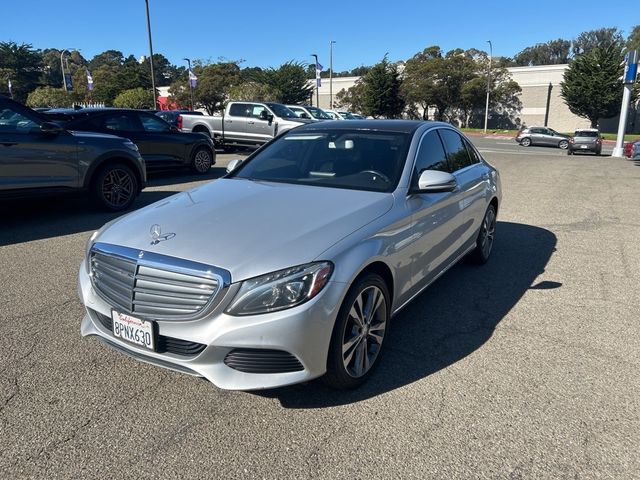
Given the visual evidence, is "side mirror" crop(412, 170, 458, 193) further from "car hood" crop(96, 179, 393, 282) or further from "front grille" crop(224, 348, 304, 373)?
"front grille" crop(224, 348, 304, 373)

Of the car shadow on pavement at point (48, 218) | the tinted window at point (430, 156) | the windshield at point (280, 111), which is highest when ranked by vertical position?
the windshield at point (280, 111)

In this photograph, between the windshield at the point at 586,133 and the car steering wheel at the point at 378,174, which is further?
the windshield at the point at 586,133

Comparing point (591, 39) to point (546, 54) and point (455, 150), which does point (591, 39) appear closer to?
point (546, 54)

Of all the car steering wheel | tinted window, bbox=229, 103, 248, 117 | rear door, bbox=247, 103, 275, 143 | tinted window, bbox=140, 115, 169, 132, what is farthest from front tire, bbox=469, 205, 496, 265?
tinted window, bbox=229, 103, 248, 117

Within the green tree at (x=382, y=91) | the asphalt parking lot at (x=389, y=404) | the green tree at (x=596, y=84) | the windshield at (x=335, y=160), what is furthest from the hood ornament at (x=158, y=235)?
the green tree at (x=382, y=91)

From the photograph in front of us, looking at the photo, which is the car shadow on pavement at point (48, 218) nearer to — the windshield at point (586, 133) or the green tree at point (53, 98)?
the windshield at point (586, 133)

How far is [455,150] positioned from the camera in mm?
4961

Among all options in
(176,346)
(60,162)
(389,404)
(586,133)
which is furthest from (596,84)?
(176,346)

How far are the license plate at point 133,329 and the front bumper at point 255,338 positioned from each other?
6cm

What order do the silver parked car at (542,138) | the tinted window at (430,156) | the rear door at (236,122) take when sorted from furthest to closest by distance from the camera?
the silver parked car at (542,138) < the rear door at (236,122) < the tinted window at (430,156)

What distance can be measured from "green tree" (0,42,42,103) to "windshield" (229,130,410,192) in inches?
3623

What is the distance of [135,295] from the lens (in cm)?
275

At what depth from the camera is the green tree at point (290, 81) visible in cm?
6800

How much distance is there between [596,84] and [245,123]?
4139cm
